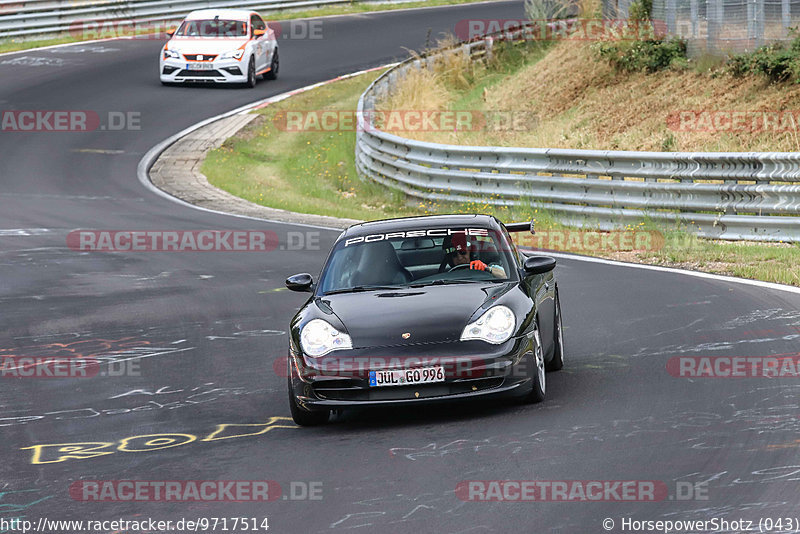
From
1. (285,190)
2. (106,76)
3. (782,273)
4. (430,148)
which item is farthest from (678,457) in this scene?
(106,76)

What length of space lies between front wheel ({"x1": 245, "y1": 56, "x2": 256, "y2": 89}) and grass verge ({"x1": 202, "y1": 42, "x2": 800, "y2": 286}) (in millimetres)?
1630

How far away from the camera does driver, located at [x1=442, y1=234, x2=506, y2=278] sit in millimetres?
9469

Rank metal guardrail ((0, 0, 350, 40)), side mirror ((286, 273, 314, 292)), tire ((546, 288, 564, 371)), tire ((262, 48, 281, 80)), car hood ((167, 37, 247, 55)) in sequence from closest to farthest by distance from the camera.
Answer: side mirror ((286, 273, 314, 292))
tire ((546, 288, 564, 371))
car hood ((167, 37, 247, 55))
tire ((262, 48, 281, 80))
metal guardrail ((0, 0, 350, 40))

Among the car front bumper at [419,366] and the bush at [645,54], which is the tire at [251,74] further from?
the car front bumper at [419,366]

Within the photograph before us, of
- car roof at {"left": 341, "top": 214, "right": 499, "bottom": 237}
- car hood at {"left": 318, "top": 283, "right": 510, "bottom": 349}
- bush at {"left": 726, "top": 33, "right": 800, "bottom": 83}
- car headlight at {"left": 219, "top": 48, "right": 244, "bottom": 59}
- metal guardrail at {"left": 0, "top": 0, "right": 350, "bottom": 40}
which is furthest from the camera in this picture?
metal guardrail at {"left": 0, "top": 0, "right": 350, "bottom": 40}

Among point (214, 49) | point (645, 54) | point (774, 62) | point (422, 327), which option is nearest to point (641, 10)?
point (645, 54)

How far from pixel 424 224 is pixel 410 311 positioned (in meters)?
1.53

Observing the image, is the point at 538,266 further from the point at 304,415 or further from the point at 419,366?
the point at 304,415

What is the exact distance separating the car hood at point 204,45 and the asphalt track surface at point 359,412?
15.6m

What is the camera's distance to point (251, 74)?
34.5 metres

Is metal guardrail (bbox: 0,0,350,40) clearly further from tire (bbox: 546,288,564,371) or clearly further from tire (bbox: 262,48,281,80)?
tire (bbox: 546,288,564,371)

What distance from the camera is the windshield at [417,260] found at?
944cm

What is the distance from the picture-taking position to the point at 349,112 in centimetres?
3256

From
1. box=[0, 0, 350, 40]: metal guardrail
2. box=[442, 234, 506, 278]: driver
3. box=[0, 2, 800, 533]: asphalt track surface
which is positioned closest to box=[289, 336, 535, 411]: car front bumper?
box=[0, 2, 800, 533]: asphalt track surface
